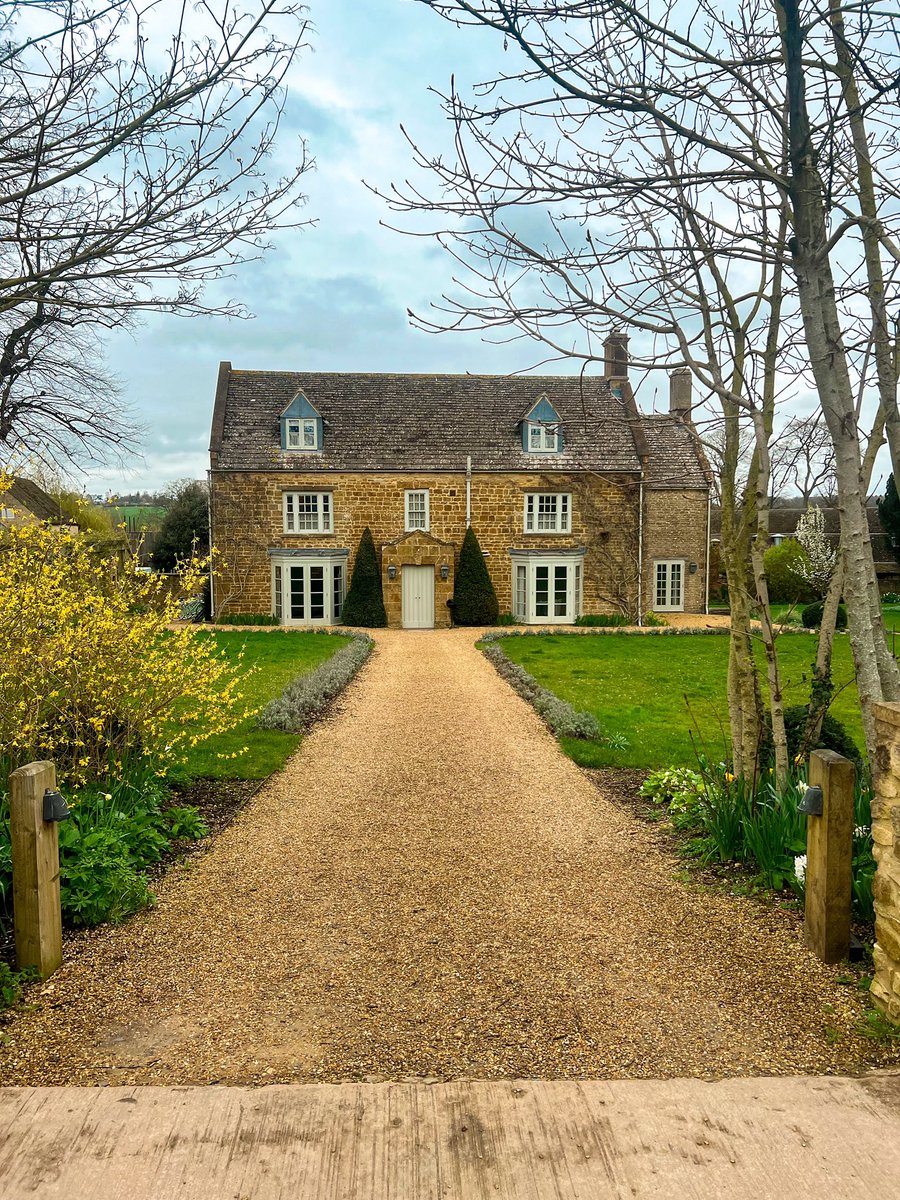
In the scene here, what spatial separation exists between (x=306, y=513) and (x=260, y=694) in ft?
44.1

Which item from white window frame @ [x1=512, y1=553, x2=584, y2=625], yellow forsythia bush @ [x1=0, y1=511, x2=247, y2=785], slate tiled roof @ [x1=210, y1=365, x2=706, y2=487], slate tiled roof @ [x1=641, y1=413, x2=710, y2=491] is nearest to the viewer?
yellow forsythia bush @ [x1=0, y1=511, x2=247, y2=785]

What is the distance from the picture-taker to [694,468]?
28312 mm

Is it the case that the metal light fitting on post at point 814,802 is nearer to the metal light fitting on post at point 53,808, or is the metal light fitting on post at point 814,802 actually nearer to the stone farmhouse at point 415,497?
the metal light fitting on post at point 53,808

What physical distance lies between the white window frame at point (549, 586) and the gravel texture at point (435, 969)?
1843 centimetres

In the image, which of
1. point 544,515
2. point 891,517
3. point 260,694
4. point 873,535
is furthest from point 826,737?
point 873,535

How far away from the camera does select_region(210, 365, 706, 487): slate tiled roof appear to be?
83.7 feet

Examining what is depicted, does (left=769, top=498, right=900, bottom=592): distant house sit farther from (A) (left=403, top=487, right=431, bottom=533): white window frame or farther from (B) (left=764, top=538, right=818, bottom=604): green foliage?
(A) (left=403, top=487, right=431, bottom=533): white window frame

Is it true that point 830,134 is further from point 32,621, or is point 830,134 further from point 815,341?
point 32,621

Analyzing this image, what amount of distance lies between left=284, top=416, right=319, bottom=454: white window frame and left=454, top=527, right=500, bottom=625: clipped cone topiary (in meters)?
5.96

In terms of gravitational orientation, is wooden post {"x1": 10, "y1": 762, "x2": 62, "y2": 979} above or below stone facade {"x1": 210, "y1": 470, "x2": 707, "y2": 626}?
below

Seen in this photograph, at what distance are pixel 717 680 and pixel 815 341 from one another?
1077 centimetres

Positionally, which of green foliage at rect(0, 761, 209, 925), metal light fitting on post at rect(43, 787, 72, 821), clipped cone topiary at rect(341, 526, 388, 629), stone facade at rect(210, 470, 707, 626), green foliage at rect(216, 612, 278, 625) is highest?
stone facade at rect(210, 470, 707, 626)

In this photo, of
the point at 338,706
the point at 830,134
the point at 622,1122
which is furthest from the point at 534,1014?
the point at 338,706

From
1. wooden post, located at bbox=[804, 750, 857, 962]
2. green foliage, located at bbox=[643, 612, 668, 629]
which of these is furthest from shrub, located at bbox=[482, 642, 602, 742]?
green foliage, located at bbox=[643, 612, 668, 629]
